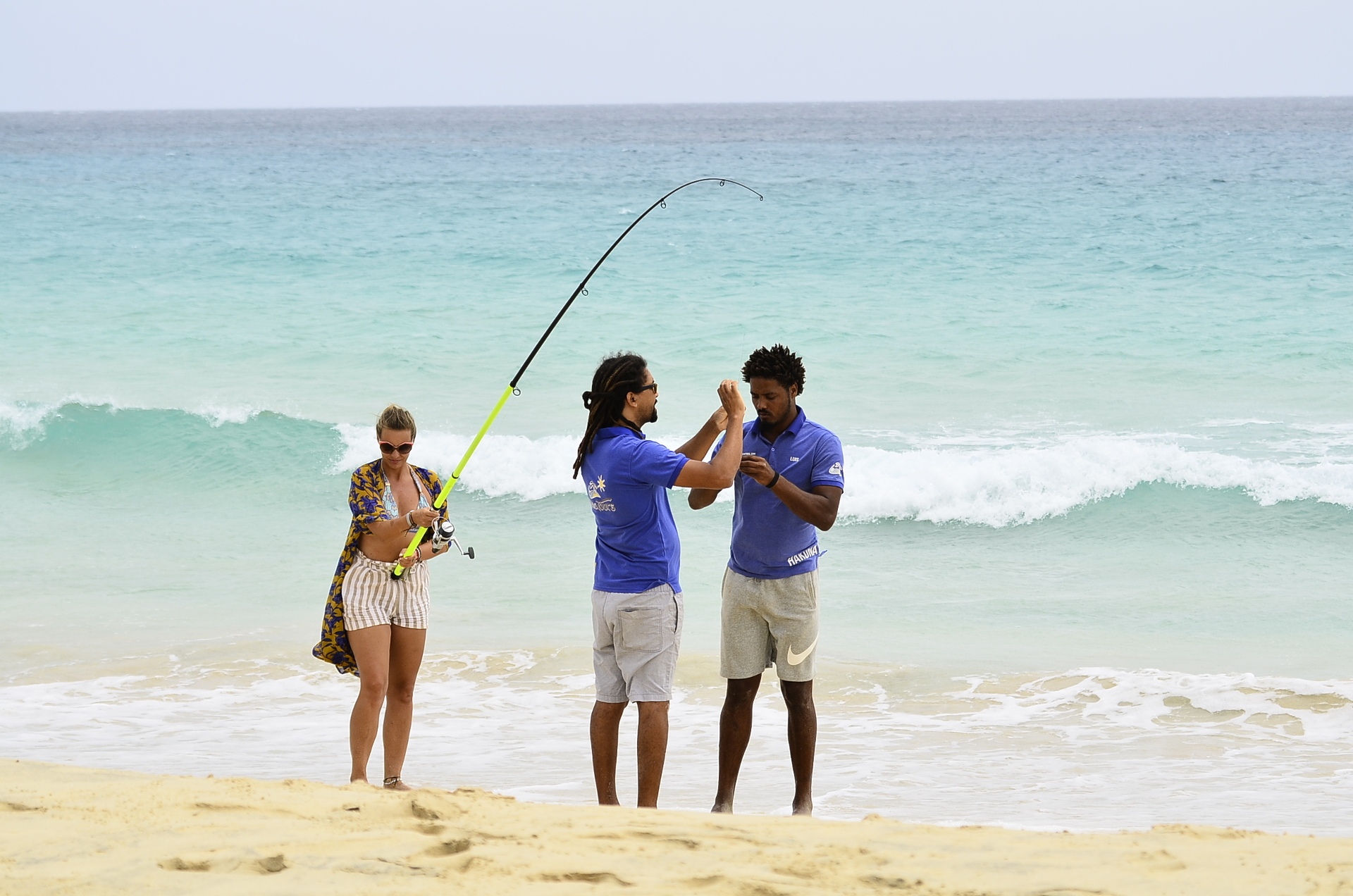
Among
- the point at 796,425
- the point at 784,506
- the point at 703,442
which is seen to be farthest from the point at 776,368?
the point at 784,506

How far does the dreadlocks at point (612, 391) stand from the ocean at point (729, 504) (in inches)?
58.4

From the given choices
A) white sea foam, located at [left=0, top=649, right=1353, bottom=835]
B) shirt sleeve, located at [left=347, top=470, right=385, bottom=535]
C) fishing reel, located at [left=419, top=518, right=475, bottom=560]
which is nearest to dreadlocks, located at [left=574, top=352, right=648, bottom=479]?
fishing reel, located at [left=419, top=518, right=475, bottom=560]

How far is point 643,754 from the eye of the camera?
3.67 meters

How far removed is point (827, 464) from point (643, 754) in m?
1.01

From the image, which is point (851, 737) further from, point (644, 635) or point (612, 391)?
point (612, 391)

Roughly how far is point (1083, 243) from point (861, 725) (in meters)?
17.9

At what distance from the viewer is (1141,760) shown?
191 inches

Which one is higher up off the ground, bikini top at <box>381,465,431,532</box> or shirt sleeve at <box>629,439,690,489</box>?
shirt sleeve at <box>629,439,690,489</box>

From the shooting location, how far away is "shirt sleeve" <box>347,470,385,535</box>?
12.9 ft

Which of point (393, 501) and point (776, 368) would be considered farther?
point (393, 501)

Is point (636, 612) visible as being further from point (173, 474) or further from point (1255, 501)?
point (173, 474)

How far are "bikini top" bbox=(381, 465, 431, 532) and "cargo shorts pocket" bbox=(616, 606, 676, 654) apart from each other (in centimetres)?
77

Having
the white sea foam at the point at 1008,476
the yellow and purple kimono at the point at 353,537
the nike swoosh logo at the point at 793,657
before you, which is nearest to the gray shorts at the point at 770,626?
the nike swoosh logo at the point at 793,657

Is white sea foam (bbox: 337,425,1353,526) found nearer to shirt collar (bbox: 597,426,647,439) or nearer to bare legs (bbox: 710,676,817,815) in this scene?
bare legs (bbox: 710,676,817,815)
